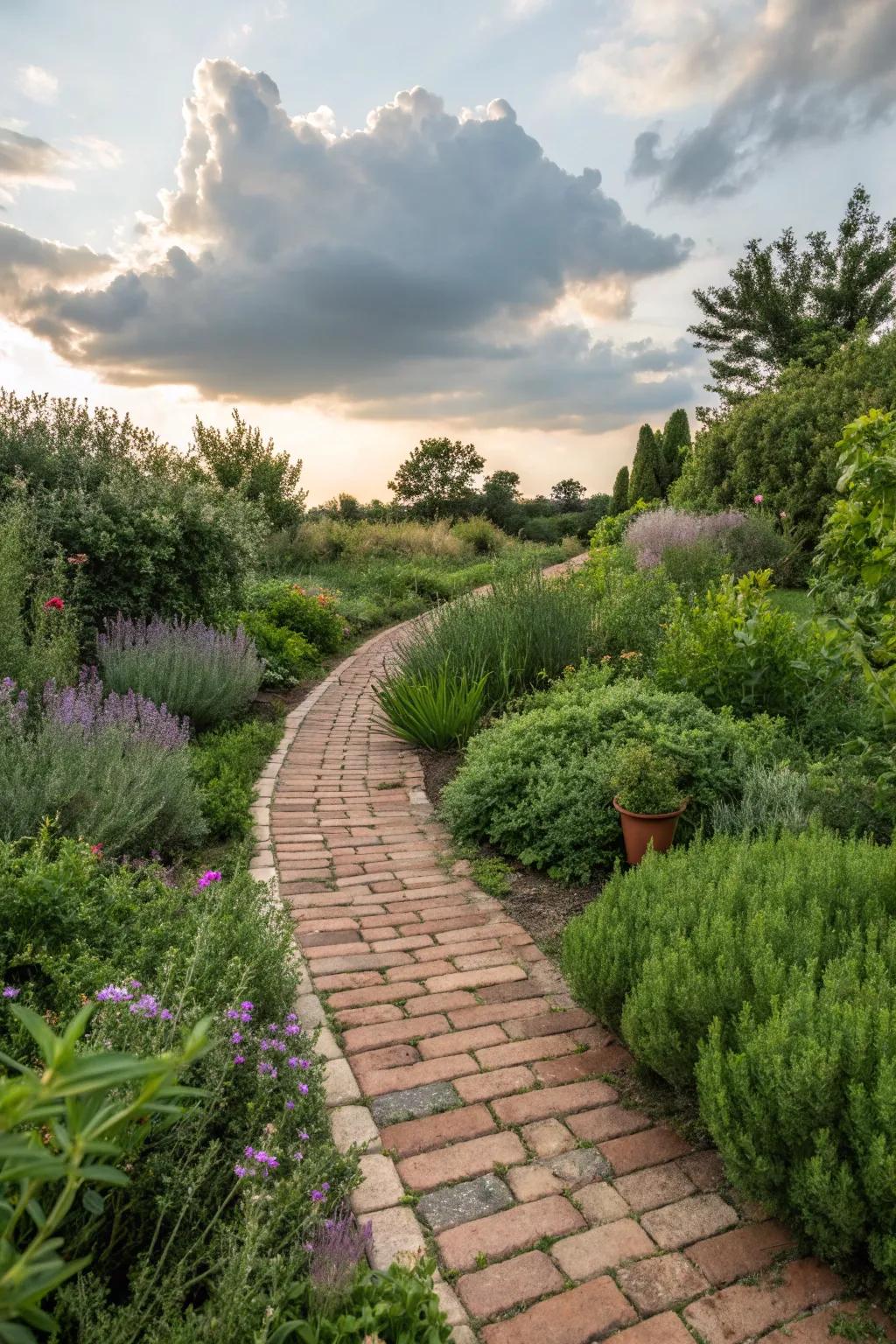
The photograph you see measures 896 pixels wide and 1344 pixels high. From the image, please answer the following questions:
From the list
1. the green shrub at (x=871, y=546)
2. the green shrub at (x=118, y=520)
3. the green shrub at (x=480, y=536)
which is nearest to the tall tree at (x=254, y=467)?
the green shrub at (x=480, y=536)

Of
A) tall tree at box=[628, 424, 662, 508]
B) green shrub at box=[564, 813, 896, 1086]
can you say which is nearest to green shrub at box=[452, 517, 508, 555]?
tall tree at box=[628, 424, 662, 508]

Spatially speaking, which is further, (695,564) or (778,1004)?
(695,564)

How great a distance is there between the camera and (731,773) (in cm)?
450

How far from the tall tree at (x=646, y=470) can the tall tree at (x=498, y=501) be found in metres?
9.55

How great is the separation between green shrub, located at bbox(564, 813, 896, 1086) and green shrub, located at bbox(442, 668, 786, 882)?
0.97 meters

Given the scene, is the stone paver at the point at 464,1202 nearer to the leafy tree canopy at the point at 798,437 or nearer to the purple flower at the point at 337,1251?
the purple flower at the point at 337,1251

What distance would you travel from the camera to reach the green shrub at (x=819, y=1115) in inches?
70.4

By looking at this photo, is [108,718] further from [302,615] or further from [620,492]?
[620,492]

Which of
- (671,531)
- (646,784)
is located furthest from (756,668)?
(671,531)

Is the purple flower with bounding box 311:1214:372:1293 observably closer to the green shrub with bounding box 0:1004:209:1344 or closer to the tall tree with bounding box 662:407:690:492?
the green shrub with bounding box 0:1004:209:1344

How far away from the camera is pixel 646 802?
13.5ft

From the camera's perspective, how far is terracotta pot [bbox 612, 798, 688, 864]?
13.3ft

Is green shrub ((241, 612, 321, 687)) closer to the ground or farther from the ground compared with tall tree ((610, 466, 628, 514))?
closer to the ground

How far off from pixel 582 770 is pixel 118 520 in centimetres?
584
